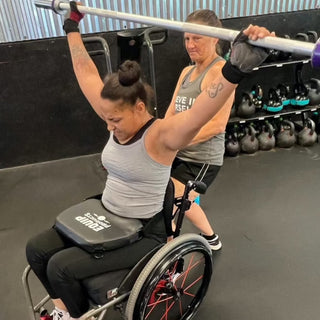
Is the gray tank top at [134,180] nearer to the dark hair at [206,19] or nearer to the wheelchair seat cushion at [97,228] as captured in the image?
the wheelchair seat cushion at [97,228]

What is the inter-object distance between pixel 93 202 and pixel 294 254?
132cm

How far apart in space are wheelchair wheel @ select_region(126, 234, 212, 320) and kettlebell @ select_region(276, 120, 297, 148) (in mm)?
1992

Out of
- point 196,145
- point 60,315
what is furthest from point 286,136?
point 60,315

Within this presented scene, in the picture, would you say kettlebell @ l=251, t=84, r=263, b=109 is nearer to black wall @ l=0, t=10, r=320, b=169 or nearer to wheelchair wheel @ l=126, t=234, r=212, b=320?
black wall @ l=0, t=10, r=320, b=169

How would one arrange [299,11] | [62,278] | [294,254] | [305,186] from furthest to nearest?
1. [299,11]
2. [305,186]
3. [294,254]
4. [62,278]

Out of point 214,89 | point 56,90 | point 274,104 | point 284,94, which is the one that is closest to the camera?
point 214,89

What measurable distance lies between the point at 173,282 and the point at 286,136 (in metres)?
2.29

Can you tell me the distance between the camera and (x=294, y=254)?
2295 millimetres

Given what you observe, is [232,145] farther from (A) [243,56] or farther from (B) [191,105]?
(A) [243,56]

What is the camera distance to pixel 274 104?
3.54m

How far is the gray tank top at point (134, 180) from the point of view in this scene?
1470 millimetres

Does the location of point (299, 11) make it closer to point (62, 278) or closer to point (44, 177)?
point (44, 177)

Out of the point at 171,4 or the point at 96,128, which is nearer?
the point at 171,4

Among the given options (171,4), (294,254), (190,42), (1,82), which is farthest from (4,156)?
(294,254)
